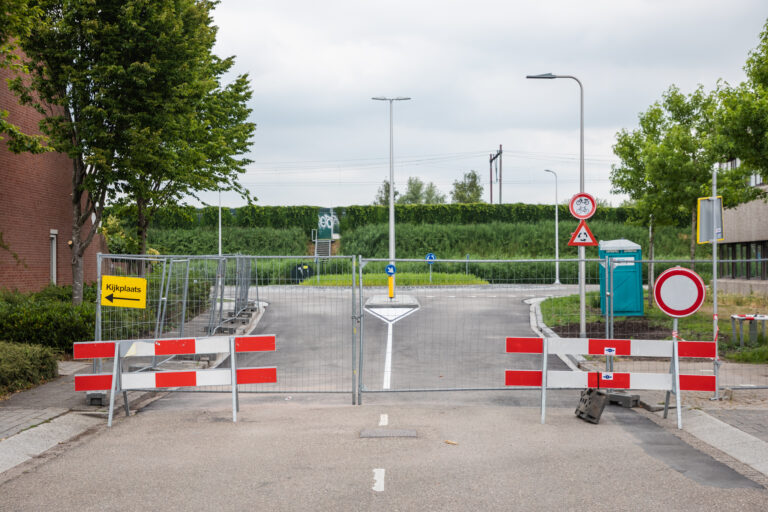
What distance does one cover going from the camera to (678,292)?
27.0 feet

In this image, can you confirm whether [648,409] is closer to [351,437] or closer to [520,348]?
[520,348]

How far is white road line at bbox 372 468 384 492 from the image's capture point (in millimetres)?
5391

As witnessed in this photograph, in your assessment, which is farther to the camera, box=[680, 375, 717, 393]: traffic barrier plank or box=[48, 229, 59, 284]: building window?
box=[48, 229, 59, 284]: building window

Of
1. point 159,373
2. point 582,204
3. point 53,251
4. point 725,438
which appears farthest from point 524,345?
point 53,251

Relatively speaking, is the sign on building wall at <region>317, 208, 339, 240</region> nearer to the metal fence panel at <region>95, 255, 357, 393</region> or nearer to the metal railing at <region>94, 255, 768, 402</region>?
the metal fence panel at <region>95, 255, 357, 393</region>

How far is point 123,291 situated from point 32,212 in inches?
445

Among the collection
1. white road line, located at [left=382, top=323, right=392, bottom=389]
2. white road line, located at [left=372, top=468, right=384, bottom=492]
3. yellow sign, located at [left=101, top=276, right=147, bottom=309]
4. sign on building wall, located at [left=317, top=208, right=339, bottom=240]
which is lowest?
white road line, located at [left=382, top=323, right=392, bottom=389]

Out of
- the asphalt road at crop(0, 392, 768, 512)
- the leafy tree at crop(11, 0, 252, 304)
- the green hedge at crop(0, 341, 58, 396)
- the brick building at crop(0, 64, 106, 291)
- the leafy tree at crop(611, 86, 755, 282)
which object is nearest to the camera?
the asphalt road at crop(0, 392, 768, 512)

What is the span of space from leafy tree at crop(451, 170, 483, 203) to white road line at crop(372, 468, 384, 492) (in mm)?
78609

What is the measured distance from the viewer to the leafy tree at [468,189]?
84.0 metres

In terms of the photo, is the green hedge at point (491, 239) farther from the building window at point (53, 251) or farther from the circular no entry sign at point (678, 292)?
the circular no entry sign at point (678, 292)

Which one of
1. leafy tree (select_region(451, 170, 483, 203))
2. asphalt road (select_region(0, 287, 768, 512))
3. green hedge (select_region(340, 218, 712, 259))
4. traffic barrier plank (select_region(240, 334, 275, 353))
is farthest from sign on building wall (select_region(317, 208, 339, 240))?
traffic barrier plank (select_region(240, 334, 275, 353))


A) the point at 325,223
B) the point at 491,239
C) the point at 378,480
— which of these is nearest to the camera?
the point at 378,480

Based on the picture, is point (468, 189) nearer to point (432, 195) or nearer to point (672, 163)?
point (432, 195)
